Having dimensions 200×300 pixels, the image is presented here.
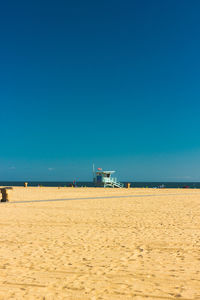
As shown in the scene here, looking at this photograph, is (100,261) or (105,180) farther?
(105,180)

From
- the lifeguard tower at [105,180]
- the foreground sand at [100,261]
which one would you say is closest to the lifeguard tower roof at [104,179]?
the lifeguard tower at [105,180]

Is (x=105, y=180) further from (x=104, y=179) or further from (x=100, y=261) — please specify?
(x=100, y=261)

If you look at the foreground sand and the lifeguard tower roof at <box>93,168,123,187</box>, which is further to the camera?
the lifeguard tower roof at <box>93,168,123,187</box>

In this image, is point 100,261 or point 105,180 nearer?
point 100,261

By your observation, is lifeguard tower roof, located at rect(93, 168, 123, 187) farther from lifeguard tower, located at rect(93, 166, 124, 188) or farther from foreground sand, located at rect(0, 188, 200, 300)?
foreground sand, located at rect(0, 188, 200, 300)

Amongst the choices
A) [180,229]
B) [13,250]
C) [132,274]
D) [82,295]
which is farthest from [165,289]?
[180,229]

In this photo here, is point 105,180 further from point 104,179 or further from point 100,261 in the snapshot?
point 100,261

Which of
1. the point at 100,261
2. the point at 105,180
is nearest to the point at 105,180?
the point at 105,180

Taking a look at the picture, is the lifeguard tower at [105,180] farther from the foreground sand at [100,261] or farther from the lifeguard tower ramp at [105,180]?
the foreground sand at [100,261]

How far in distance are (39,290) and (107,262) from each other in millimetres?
1791

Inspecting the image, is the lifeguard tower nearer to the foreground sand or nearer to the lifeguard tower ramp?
the lifeguard tower ramp

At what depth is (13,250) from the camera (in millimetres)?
6711

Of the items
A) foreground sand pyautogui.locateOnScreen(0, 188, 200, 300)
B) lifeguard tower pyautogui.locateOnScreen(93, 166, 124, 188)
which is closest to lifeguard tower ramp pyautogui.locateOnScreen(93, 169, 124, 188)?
lifeguard tower pyautogui.locateOnScreen(93, 166, 124, 188)

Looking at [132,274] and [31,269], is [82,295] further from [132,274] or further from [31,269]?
[31,269]
